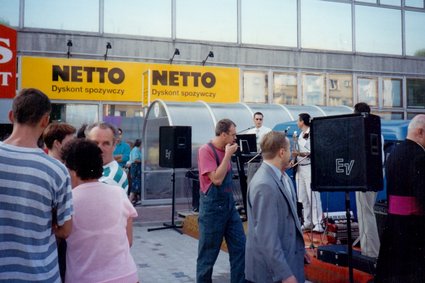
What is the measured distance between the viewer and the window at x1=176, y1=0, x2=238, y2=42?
19219mm

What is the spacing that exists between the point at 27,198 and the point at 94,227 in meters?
0.44

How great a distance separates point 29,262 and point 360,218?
4.62 meters

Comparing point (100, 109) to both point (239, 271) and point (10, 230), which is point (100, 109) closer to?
point (239, 271)

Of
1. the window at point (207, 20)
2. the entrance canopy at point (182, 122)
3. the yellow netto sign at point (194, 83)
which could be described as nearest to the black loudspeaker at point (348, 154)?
the entrance canopy at point (182, 122)

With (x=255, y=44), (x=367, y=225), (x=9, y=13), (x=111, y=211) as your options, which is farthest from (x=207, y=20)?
(x=111, y=211)

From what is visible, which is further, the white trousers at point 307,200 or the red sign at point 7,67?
the red sign at point 7,67

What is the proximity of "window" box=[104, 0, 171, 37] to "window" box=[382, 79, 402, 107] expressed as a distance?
895 centimetres

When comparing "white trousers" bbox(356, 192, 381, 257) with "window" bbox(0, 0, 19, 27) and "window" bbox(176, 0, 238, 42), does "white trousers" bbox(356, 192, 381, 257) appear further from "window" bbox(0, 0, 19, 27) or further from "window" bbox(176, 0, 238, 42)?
"window" bbox(0, 0, 19, 27)

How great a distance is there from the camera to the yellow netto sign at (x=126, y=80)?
16.2 m

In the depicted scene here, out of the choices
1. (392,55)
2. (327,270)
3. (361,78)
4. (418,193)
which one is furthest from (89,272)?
(392,55)

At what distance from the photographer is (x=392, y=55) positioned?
21.8 m

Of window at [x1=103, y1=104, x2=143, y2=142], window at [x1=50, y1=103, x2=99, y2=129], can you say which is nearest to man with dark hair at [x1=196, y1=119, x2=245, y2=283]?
window at [x1=103, y1=104, x2=143, y2=142]

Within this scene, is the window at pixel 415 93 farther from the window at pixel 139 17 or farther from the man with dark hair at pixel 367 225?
the man with dark hair at pixel 367 225

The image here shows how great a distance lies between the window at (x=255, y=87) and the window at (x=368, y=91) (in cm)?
397
